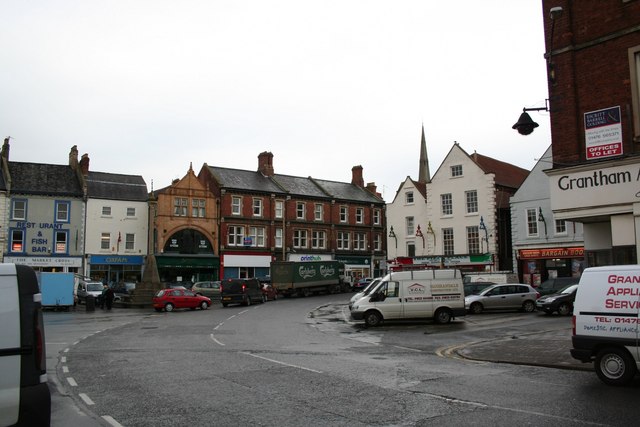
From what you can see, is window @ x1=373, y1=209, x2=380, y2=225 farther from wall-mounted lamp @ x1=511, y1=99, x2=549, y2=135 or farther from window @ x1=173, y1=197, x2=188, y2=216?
wall-mounted lamp @ x1=511, y1=99, x2=549, y2=135

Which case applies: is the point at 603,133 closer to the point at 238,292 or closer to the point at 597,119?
the point at 597,119

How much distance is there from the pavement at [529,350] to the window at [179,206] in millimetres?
42620

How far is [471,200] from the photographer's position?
4872 centimetres

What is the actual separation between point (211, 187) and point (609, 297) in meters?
52.8

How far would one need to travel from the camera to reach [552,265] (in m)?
42.2

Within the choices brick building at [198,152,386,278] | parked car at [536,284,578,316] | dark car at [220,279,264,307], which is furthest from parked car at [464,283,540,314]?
brick building at [198,152,386,278]

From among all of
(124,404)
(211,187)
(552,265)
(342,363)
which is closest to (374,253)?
(211,187)

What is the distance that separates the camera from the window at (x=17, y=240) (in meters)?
49.4

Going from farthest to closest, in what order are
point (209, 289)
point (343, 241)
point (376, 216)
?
point (376, 216) < point (343, 241) < point (209, 289)

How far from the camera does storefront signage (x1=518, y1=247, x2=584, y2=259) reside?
133ft

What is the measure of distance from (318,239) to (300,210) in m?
4.14

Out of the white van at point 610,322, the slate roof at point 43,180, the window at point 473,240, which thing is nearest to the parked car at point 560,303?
the white van at point 610,322

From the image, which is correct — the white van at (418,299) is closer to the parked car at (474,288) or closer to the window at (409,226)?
the parked car at (474,288)

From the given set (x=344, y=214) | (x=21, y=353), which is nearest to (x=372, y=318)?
(x=21, y=353)
